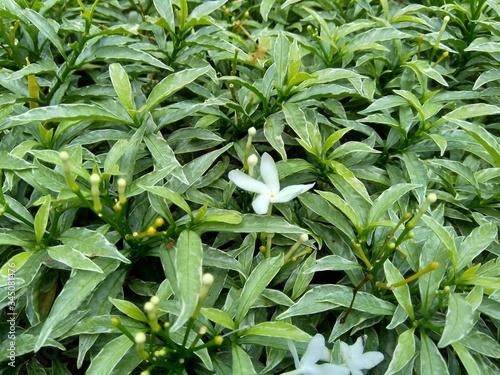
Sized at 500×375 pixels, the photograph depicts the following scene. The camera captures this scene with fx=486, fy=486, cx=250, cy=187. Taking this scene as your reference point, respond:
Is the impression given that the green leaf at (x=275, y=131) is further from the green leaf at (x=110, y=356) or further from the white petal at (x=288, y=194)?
the green leaf at (x=110, y=356)

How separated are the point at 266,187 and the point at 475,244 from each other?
48cm

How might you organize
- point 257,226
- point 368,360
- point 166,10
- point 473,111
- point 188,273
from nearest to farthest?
point 188,273 → point 368,360 → point 257,226 → point 473,111 → point 166,10

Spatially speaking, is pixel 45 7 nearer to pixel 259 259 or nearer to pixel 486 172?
pixel 259 259

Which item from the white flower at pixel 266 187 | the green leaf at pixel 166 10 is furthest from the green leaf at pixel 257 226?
the green leaf at pixel 166 10

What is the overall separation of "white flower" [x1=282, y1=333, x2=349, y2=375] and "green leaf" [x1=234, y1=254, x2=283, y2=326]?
0.12m

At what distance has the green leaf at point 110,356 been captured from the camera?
0.92 m

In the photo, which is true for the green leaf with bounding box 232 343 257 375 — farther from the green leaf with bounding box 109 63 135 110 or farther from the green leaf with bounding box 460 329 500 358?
the green leaf with bounding box 109 63 135 110

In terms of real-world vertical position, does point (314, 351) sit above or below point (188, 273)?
below

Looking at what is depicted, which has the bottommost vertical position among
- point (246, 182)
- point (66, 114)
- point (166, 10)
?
point (246, 182)

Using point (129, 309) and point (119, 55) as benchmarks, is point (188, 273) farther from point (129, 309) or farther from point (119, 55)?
point (119, 55)

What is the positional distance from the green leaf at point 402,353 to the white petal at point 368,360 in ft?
0.12

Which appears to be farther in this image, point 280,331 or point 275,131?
point 275,131

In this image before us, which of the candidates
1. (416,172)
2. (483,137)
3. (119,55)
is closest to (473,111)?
(483,137)

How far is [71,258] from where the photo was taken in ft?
3.27
